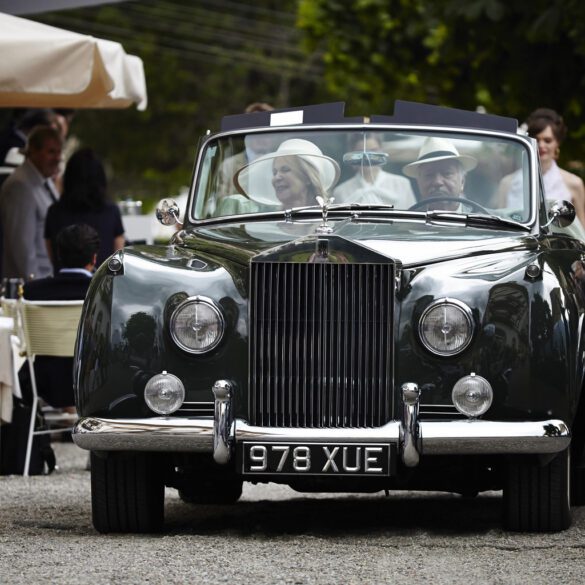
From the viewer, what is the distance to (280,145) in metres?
7.65

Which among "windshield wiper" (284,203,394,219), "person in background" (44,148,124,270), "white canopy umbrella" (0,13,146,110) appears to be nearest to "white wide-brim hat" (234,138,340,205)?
"windshield wiper" (284,203,394,219)

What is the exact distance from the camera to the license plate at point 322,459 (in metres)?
5.97

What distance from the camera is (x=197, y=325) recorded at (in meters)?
6.16

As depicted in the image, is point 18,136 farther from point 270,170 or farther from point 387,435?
point 387,435

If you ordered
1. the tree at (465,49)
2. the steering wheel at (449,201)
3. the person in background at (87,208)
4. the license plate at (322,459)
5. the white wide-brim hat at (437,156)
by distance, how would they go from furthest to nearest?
the tree at (465,49) < the person in background at (87,208) < the white wide-brim hat at (437,156) < the steering wheel at (449,201) < the license plate at (322,459)

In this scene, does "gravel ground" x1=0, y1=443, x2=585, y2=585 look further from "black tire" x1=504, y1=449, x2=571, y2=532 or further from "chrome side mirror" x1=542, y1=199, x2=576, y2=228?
"chrome side mirror" x1=542, y1=199, x2=576, y2=228

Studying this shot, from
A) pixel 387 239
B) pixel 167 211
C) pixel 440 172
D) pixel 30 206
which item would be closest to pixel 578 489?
pixel 440 172

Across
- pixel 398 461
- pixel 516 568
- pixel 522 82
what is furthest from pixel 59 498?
pixel 522 82

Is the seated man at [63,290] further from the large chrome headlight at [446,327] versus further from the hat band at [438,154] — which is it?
the large chrome headlight at [446,327]

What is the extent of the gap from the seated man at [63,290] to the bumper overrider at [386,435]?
324 cm

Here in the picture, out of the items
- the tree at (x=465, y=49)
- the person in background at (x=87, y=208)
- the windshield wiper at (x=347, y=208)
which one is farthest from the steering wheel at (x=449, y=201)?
the tree at (x=465, y=49)

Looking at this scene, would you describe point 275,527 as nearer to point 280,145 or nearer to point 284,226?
point 284,226

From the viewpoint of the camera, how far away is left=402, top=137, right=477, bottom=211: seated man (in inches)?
288

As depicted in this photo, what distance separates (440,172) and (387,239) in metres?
0.98
